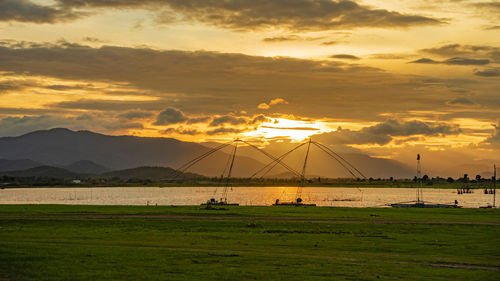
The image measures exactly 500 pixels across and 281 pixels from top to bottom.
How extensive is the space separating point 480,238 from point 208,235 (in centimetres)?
1953

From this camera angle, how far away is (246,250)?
3416 cm

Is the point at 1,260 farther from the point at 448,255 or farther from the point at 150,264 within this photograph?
the point at 448,255

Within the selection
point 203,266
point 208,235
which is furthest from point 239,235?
point 203,266

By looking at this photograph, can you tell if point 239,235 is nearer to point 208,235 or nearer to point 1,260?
point 208,235

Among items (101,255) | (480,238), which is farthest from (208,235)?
Result: (480,238)

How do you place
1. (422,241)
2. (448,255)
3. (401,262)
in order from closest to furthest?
(401,262), (448,255), (422,241)

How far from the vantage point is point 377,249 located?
3531cm

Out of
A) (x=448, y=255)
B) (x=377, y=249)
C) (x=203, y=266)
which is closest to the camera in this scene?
(x=203, y=266)

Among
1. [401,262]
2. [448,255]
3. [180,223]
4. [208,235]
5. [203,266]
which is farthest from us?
[180,223]

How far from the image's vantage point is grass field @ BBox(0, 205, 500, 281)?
1027 inches

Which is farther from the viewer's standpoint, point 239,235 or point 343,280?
point 239,235

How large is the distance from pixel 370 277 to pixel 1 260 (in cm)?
1858

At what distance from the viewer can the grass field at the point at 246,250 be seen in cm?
2609

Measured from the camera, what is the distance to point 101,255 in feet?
102
